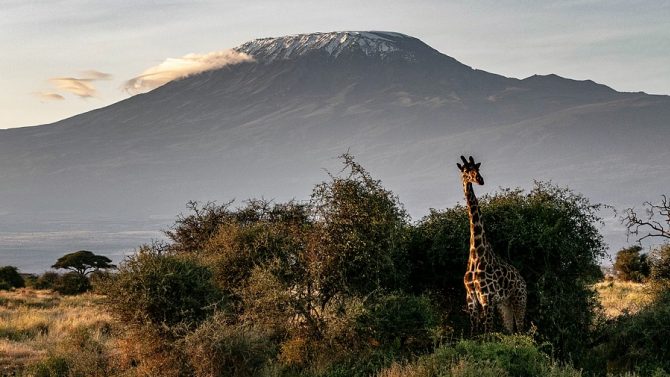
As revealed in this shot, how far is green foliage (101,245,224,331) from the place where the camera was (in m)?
16.0

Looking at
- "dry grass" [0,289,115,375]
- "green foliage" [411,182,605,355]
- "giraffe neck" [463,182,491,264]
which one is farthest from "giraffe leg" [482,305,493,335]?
"dry grass" [0,289,115,375]

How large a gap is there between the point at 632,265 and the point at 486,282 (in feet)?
98.0

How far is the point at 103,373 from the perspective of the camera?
16.0 metres

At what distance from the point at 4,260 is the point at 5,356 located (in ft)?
610

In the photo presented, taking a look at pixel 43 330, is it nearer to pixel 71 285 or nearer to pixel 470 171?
pixel 470 171

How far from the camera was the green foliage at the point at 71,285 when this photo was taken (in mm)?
40031

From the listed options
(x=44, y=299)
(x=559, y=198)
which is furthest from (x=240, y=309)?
(x=44, y=299)

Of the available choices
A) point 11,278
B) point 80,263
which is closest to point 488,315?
point 11,278

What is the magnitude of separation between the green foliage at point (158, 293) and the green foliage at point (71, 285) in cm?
2494

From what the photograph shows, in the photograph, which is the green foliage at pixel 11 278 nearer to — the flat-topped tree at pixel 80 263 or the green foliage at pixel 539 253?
the flat-topped tree at pixel 80 263

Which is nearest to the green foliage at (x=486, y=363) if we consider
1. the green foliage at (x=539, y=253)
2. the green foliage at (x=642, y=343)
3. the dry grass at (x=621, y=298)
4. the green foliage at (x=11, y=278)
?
the green foliage at (x=642, y=343)

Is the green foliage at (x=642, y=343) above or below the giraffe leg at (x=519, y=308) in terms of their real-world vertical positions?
below

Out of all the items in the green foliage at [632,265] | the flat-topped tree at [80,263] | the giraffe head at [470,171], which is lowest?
the green foliage at [632,265]

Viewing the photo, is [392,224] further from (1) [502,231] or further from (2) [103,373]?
(2) [103,373]
